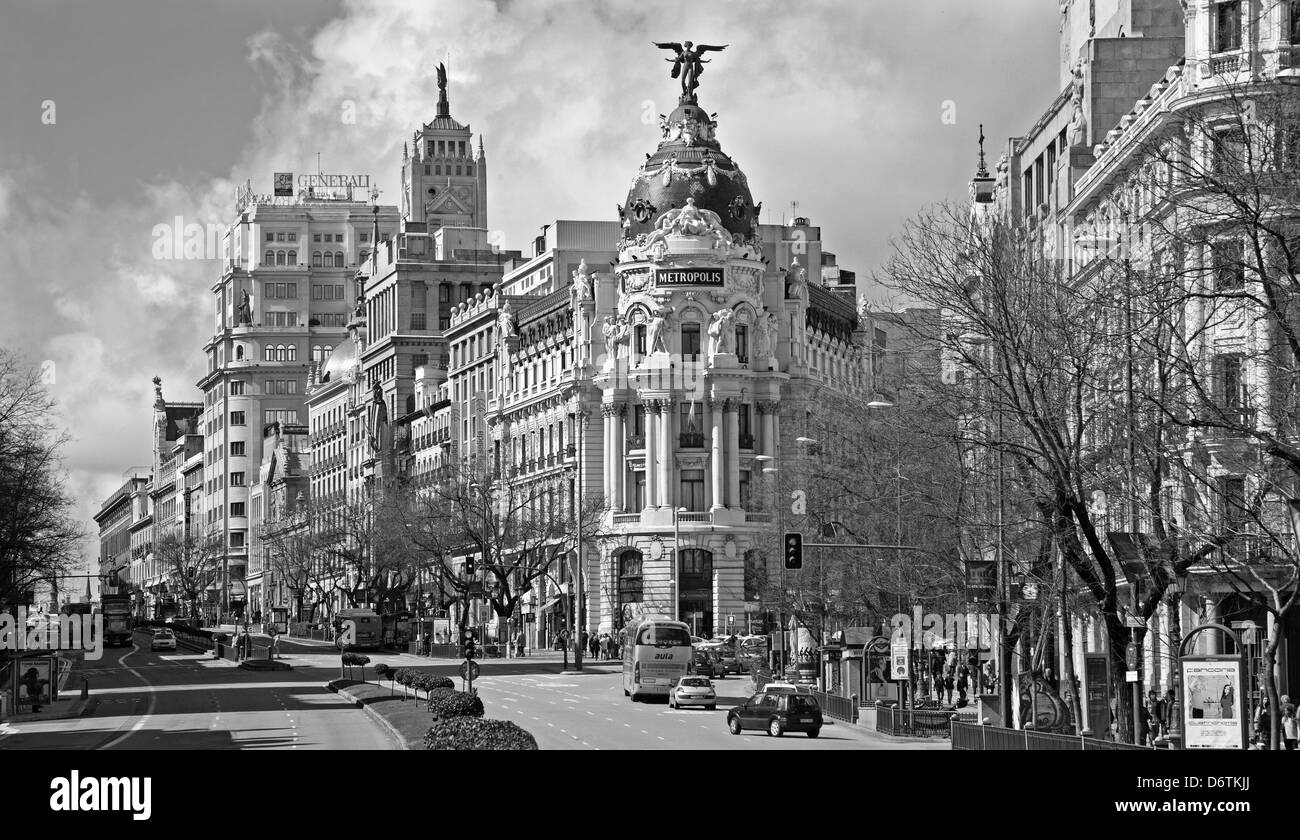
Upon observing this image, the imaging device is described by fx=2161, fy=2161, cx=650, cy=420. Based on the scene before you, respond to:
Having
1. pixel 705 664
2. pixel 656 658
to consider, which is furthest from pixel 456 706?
pixel 705 664

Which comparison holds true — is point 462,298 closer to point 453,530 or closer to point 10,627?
point 453,530

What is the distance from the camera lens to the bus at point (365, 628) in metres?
134

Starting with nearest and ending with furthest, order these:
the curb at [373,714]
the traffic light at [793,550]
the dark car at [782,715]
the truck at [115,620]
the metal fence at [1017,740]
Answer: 1. the metal fence at [1017,740]
2. the curb at [373,714]
3. the dark car at [782,715]
4. the traffic light at [793,550]
5. the truck at [115,620]

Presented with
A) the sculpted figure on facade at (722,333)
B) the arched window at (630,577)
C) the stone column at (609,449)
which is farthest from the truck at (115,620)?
the sculpted figure on facade at (722,333)

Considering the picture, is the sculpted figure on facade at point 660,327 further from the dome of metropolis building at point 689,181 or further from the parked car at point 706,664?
Answer: the parked car at point 706,664

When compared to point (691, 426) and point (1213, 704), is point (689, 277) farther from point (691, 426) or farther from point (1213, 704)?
point (1213, 704)

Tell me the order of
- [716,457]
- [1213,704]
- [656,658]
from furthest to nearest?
[716,457] → [656,658] → [1213,704]

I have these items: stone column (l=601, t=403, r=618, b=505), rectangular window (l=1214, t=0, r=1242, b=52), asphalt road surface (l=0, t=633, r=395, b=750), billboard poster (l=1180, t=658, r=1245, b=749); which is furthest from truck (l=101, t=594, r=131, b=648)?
billboard poster (l=1180, t=658, r=1245, b=749)

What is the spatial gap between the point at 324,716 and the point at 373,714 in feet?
12.1

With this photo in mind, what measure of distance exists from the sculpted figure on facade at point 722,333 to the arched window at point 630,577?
13.1 metres

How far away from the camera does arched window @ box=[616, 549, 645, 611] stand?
425 feet

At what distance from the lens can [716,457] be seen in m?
129
